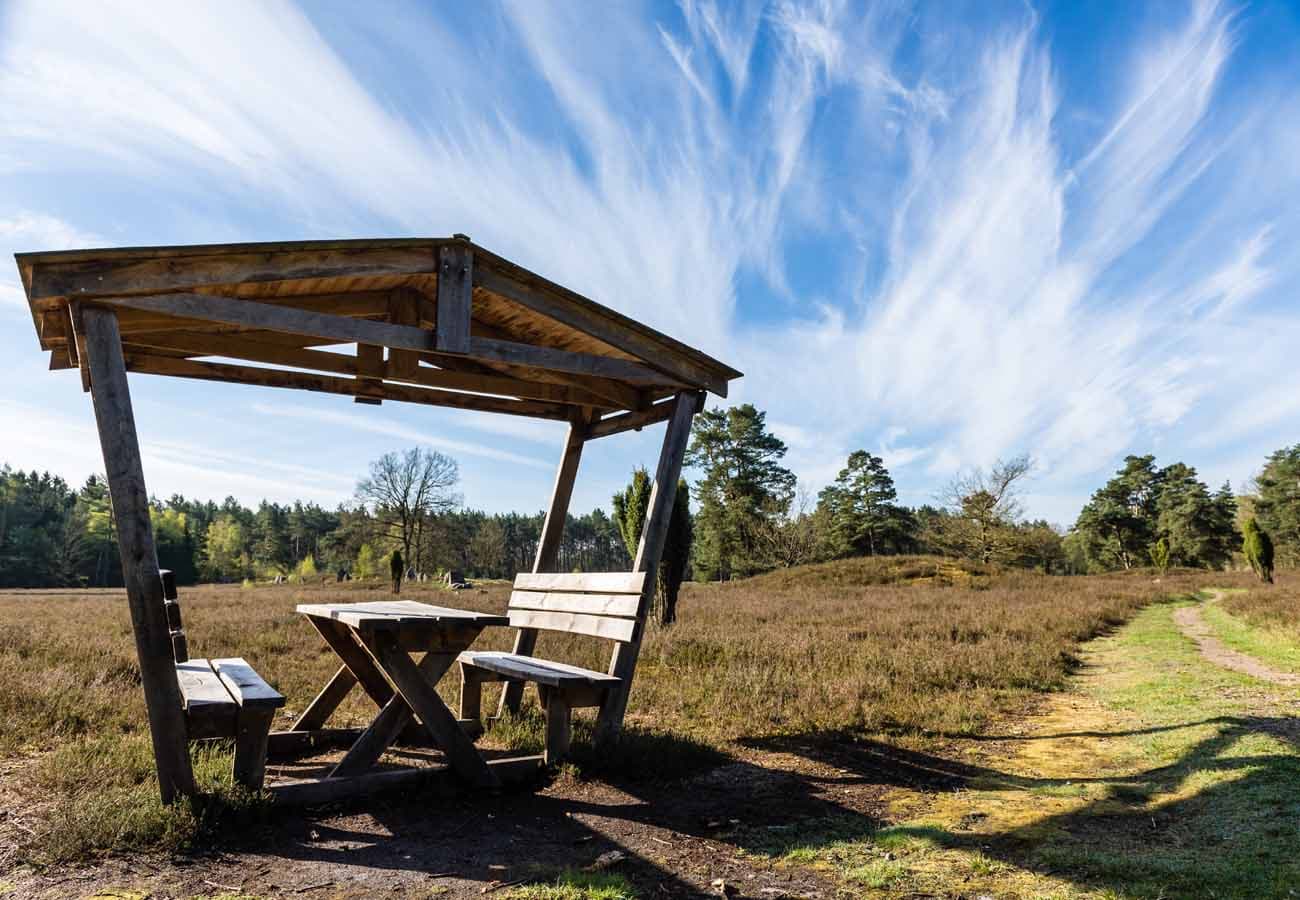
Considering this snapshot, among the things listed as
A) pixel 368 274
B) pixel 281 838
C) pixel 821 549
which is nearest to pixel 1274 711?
pixel 281 838

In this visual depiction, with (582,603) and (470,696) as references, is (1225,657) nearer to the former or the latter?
(582,603)

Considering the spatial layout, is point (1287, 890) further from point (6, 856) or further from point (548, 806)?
point (6, 856)

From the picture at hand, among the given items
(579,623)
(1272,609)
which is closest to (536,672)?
(579,623)

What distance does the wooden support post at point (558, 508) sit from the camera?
22.4ft

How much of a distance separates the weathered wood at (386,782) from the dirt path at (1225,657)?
27.7ft

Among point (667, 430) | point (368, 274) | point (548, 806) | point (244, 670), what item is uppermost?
point (368, 274)

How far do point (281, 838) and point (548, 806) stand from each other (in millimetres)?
1401

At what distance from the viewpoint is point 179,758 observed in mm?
3682

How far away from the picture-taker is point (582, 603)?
5738 millimetres

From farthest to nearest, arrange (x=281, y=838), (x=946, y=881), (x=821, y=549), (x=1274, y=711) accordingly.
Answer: (x=821, y=549) → (x=1274, y=711) → (x=281, y=838) → (x=946, y=881)

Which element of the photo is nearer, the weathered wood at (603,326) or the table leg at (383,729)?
the table leg at (383,729)

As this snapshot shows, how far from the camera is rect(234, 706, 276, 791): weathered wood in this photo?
3.75m

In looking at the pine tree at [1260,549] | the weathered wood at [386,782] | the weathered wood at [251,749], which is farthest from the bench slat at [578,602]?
the pine tree at [1260,549]

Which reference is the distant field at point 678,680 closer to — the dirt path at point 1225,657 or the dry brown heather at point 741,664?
the dry brown heather at point 741,664
